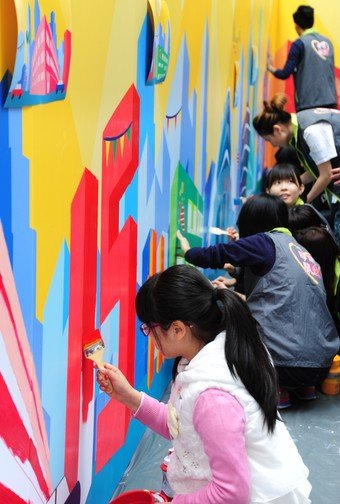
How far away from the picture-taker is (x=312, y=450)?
283 cm

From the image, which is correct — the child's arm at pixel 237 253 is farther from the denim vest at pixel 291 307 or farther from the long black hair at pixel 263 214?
the long black hair at pixel 263 214

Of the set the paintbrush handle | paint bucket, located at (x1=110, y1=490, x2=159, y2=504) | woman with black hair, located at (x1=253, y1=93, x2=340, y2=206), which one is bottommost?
paint bucket, located at (x1=110, y1=490, x2=159, y2=504)

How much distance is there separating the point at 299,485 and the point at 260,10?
4.60m

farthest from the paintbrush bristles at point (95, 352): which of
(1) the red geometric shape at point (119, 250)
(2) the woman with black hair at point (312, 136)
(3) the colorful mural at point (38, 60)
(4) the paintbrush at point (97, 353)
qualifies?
(2) the woman with black hair at point (312, 136)

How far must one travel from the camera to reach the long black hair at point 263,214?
3.14 metres

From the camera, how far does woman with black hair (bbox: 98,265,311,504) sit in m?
1.61

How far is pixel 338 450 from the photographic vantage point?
2838 mm

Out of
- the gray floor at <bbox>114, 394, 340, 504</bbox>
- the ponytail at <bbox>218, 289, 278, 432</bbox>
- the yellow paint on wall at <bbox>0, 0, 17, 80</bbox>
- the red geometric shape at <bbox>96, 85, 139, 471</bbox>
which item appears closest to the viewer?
the yellow paint on wall at <bbox>0, 0, 17, 80</bbox>

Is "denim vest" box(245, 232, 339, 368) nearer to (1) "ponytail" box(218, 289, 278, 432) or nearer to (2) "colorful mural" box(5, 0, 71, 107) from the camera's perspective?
(1) "ponytail" box(218, 289, 278, 432)

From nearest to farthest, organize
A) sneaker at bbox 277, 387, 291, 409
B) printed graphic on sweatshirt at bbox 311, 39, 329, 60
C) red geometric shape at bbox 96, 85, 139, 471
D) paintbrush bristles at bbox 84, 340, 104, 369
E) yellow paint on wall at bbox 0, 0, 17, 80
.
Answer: yellow paint on wall at bbox 0, 0, 17, 80 → paintbrush bristles at bbox 84, 340, 104, 369 → red geometric shape at bbox 96, 85, 139, 471 → sneaker at bbox 277, 387, 291, 409 → printed graphic on sweatshirt at bbox 311, 39, 329, 60

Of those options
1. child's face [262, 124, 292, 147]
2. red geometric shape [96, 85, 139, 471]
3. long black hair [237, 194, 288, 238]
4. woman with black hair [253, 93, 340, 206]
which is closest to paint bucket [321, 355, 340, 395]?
long black hair [237, 194, 288, 238]

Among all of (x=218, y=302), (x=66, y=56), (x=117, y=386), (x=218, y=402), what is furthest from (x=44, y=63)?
(x=117, y=386)

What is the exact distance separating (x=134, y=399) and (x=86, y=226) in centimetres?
45

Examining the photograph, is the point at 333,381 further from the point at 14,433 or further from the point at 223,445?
the point at 14,433
